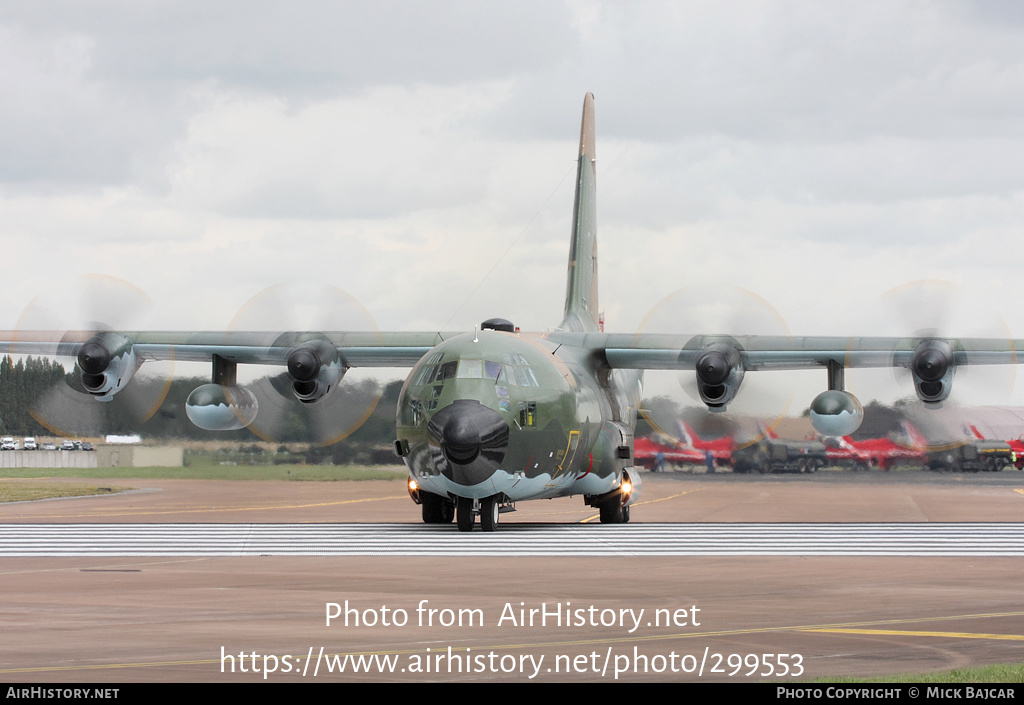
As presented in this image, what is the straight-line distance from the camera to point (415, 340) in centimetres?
3022

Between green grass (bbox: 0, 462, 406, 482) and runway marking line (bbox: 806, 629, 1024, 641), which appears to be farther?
green grass (bbox: 0, 462, 406, 482)

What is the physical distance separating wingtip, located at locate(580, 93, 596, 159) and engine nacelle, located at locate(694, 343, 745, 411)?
1041 cm

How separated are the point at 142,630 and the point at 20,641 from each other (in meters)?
0.98

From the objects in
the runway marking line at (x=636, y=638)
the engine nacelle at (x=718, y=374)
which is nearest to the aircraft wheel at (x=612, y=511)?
the engine nacelle at (x=718, y=374)

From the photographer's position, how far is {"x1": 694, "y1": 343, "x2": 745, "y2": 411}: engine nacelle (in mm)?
27406

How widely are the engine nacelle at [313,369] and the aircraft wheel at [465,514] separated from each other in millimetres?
6226

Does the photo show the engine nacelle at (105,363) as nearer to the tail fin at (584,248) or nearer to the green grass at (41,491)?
the green grass at (41,491)

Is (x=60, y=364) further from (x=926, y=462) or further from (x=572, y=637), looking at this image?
(x=926, y=462)

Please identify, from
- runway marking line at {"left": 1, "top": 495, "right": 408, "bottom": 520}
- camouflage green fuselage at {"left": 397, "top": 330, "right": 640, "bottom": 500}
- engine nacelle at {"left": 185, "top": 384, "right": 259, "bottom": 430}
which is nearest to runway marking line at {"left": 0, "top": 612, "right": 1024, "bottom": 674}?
camouflage green fuselage at {"left": 397, "top": 330, "right": 640, "bottom": 500}

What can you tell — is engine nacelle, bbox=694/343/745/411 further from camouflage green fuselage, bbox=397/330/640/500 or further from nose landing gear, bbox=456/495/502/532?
nose landing gear, bbox=456/495/502/532

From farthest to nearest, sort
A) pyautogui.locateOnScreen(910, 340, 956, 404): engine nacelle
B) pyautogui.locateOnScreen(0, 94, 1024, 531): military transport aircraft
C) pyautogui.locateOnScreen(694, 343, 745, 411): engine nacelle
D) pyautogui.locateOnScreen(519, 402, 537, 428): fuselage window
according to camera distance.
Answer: pyautogui.locateOnScreen(910, 340, 956, 404): engine nacelle → pyautogui.locateOnScreen(694, 343, 745, 411): engine nacelle → pyautogui.locateOnScreen(519, 402, 537, 428): fuselage window → pyautogui.locateOnScreen(0, 94, 1024, 531): military transport aircraft

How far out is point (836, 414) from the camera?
27609 millimetres
